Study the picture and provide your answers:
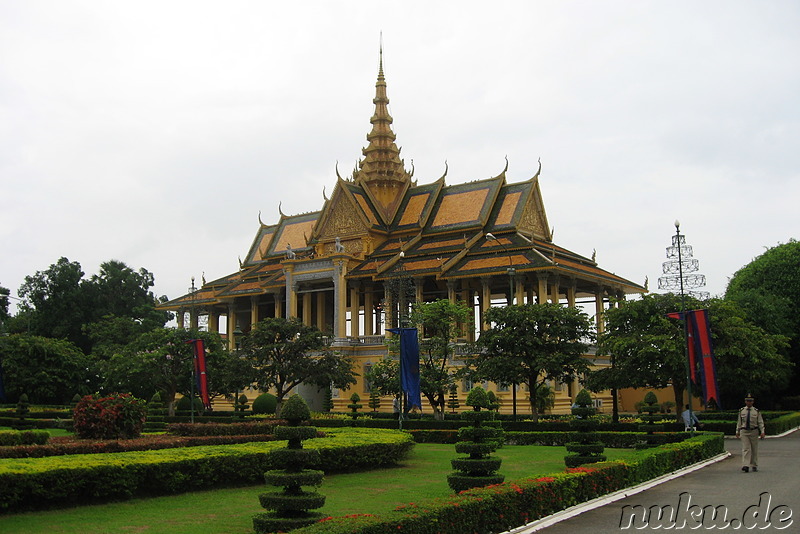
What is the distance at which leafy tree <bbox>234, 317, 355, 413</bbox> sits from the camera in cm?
3728

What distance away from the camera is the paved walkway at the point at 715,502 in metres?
10.7

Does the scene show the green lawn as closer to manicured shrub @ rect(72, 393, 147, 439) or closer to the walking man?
the walking man

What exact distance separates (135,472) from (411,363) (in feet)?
42.7

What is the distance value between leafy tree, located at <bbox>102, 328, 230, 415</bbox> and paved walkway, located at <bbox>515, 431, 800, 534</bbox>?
2741 cm

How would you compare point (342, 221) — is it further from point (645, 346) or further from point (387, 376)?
point (645, 346)

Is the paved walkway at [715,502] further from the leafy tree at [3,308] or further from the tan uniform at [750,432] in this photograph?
the leafy tree at [3,308]

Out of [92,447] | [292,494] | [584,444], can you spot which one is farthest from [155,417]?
[292,494]

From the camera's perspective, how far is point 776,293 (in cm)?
4478

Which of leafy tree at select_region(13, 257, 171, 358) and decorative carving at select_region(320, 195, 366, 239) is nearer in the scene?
decorative carving at select_region(320, 195, 366, 239)

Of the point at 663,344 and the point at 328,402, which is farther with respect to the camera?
the point at 328,402

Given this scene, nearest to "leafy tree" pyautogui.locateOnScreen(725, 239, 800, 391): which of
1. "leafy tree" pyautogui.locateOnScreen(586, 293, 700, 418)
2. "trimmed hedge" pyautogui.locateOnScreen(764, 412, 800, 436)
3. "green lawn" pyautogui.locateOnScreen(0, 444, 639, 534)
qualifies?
"trimmed hedge" pyautogui.locateOnScreen(764, 412, 800, 436)

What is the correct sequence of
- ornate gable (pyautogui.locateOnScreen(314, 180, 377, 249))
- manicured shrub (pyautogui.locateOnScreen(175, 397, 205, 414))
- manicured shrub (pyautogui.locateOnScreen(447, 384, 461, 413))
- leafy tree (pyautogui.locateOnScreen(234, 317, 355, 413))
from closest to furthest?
1. manicured shrub (pyautogui.locateOnScreen(447, 384, 461, 413))
2. leafy tree (pyautogui.locateOnScreen(234, 317, 355, 413))
3. manicured shrub (pyautogui.locateOnScreen(175, 397, 205, 414))
4. ornate gable (pyautogui.locateOnScreen(314, 180, 377, 249))

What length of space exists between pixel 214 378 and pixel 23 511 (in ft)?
90.5

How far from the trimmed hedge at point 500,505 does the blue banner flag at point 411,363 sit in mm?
11281
